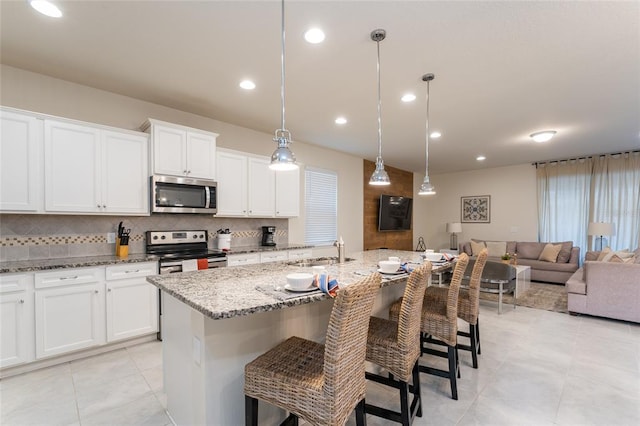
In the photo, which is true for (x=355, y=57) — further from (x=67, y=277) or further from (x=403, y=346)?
(x=67, y=277)

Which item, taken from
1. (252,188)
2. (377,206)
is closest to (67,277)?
(252,188)

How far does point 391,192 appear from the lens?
24.6 ft

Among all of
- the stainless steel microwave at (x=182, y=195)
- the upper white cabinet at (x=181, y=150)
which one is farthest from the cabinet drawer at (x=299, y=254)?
the upper white cabinet at (x=181, y=150)

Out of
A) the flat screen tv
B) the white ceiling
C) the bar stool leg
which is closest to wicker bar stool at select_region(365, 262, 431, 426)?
the bar stool leg

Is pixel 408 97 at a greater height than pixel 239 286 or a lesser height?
greater

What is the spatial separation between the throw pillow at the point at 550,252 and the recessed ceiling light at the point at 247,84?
22.6 feet

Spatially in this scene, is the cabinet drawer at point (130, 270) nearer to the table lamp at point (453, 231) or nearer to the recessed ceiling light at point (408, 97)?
the recessed ceiling light at point (408, 97)

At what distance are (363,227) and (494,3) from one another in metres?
4.98

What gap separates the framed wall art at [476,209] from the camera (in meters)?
7.81

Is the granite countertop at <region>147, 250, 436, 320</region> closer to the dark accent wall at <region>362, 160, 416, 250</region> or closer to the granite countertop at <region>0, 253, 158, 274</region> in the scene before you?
the granite countertop at <region>0, 253, 158, 274</region>

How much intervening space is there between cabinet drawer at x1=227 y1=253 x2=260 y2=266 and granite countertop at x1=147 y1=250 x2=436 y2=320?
1.43 m

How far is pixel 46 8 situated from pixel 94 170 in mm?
1455

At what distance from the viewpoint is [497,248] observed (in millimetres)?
7043

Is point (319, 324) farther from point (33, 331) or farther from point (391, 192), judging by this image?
point (391, 192)
